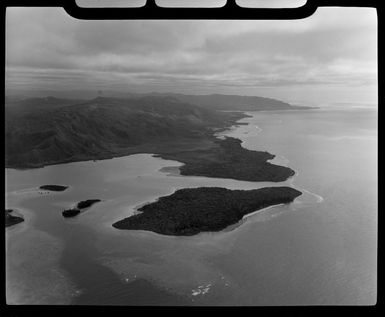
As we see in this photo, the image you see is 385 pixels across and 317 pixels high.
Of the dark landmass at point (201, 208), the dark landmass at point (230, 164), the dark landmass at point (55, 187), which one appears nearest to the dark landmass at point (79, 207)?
the dark landmass at point (201, 208)

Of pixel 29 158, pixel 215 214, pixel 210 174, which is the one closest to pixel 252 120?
pixel 210 174

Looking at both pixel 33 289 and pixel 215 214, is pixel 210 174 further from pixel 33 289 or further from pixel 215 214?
pixel 33 289

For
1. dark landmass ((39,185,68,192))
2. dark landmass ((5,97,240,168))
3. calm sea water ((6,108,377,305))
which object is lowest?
calm sea water ((6,108,377,305))

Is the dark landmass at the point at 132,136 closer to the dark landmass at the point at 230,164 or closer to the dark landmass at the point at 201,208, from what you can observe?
the dark landmass at the point at 230,164

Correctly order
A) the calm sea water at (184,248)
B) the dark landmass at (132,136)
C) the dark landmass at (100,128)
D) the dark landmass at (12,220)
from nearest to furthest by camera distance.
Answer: the calm sea water at (184,248) → the dark landmass at (12,220) → the dark landmass at (132,136) → the dark landmass at (100,128)

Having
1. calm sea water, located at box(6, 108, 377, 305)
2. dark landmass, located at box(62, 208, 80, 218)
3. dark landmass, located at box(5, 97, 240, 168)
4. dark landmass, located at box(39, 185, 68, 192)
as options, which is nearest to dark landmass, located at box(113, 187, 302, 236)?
calm sea water, located at box(6, 108, 377, 305)

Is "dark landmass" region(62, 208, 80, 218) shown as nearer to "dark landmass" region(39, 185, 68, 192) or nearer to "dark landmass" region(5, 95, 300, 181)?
"dark landmass" region(39, 185, 68, 192)
